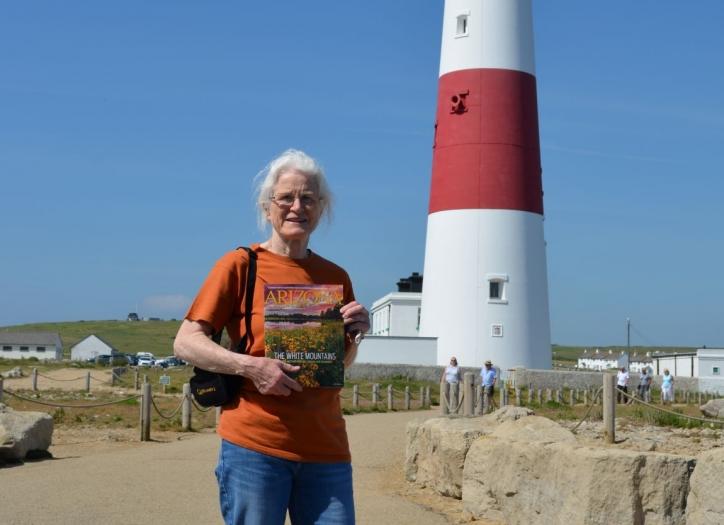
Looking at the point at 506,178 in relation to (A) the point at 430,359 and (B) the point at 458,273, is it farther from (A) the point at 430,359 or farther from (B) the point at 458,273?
(A) the point at 430,359

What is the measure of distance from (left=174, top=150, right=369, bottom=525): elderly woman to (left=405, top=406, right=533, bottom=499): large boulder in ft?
19.6

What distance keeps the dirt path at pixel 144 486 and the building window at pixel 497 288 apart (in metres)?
14.3

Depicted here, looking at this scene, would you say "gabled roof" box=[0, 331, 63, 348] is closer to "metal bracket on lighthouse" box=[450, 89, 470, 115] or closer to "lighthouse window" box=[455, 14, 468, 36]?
"metal bracket on lighthouse" box=[450, 89, 470, 115]

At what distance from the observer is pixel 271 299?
403cm

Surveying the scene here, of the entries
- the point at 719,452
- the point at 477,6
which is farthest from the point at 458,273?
the point at 719,452

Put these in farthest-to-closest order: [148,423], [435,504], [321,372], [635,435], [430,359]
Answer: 1. [430,359]
2. [148,423]
3. [635,435]
4. [435,504]
5. [321,372]

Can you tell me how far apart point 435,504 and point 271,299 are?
6.24 metres

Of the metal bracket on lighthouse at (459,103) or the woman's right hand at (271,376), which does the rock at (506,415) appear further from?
the metal bracket on lighthouse at (459,103)

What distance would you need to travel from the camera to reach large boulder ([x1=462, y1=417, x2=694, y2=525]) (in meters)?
7.41

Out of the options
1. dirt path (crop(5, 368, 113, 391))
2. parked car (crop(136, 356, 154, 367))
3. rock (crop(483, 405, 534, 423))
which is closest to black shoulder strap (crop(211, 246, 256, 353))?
rock (crop(483, 405, 534, 423))

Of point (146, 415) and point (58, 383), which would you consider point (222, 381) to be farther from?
point (58, 383)

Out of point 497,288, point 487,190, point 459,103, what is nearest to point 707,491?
point 487,190

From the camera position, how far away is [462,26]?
92.9 feet

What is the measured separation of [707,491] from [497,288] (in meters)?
21.9
